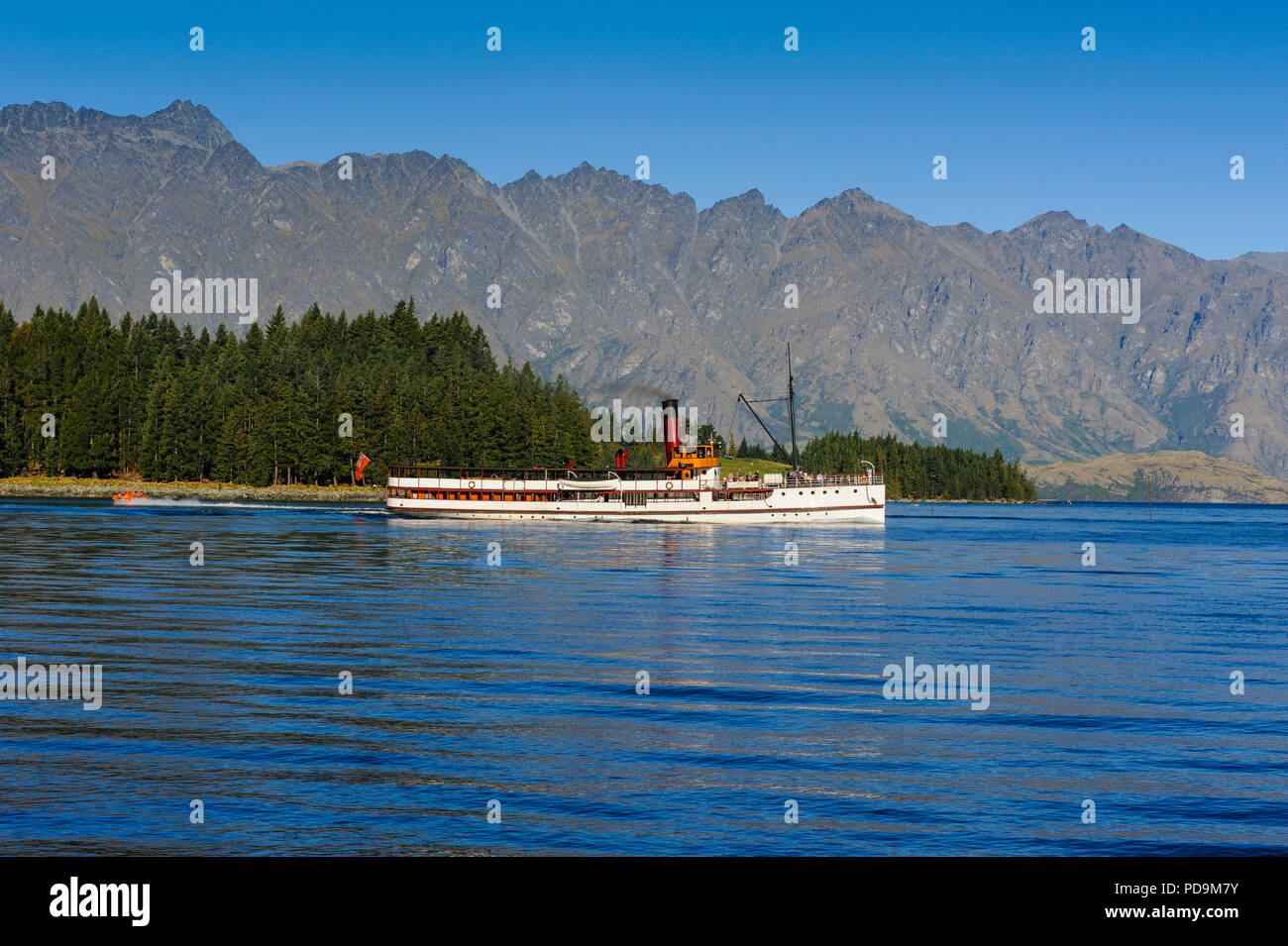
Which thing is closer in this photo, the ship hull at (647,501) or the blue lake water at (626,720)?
the blue lake water at (626,720)

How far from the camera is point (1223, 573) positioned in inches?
4031

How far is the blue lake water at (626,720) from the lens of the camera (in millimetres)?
21078

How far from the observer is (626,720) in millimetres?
31406

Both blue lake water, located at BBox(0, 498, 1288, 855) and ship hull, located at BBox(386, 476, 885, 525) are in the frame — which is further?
ship hull, located at BBox(386, 476, 885, 525)

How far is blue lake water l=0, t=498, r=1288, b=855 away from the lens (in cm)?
2108

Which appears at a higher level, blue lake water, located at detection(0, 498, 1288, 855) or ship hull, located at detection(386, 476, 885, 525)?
ship hull, located at detection(386, 476, 885, 525)

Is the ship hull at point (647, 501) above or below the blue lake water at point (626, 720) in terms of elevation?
above

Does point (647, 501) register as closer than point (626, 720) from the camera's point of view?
No

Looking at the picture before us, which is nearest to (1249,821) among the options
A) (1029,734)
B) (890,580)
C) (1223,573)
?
(1029,734)

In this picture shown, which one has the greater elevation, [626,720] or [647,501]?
[647,501]
